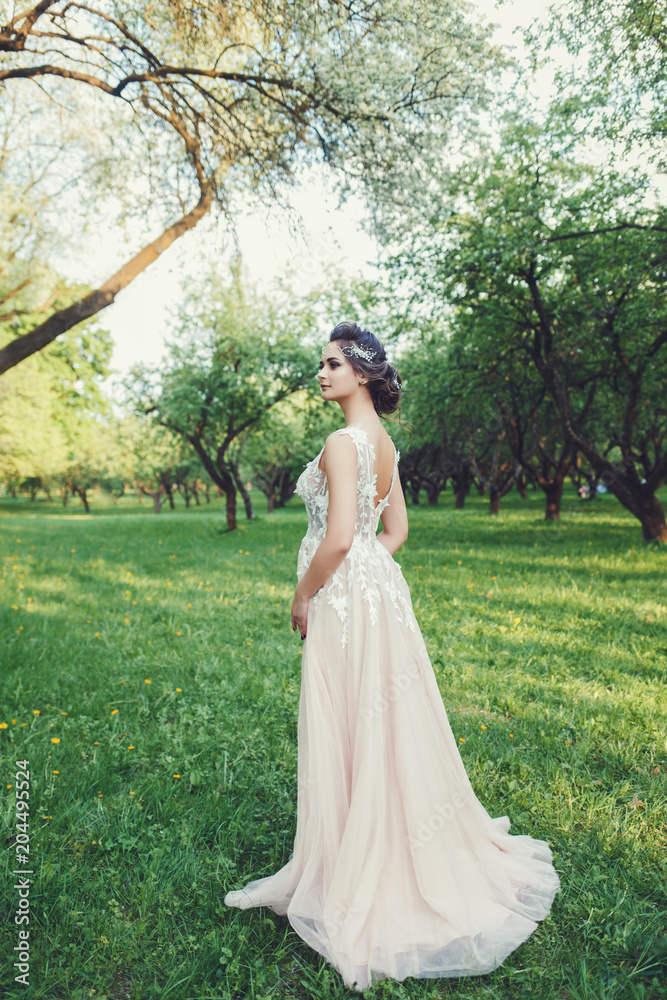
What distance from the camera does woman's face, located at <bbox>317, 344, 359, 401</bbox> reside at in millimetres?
2793

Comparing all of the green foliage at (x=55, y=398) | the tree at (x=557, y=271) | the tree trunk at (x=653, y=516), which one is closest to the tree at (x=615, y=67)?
the tree at (x=557, y=271)

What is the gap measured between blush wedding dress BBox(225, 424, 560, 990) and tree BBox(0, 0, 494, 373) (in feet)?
18.3

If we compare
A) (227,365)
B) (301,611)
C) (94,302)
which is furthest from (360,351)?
(227,365)

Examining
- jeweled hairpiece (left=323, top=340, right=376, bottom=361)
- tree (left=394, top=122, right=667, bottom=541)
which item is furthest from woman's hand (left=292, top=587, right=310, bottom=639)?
tree (left=394, top=122, right=667, bottom=541)

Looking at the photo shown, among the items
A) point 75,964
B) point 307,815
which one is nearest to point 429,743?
point 307,815

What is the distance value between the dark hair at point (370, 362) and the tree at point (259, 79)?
5.10 meters

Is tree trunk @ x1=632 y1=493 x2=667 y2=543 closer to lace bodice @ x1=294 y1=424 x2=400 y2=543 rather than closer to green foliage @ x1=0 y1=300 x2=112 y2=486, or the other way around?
lace bodice @ x1=294 y1=424 x2=400 y2=543

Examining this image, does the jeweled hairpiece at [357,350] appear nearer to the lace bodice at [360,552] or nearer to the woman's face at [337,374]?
the woman's face at [337,374]

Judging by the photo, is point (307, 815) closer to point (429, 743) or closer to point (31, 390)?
point (429, 743)

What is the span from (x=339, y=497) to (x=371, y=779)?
4.31 feet

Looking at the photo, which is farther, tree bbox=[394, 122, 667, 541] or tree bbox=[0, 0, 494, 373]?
tree bbox=[394, 122, 667, 541]

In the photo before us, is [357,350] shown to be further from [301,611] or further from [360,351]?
[301,611]

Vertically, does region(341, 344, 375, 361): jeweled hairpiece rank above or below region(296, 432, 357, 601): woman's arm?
above

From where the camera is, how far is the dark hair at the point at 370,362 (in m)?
2.81
